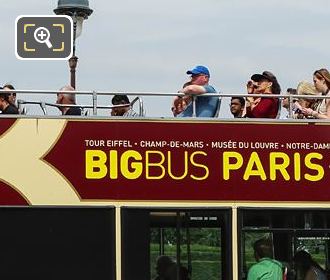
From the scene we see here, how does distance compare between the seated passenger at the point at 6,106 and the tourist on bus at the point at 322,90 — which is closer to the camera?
the seated passenger at the point at 6,106

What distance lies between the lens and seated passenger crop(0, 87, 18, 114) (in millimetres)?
13523

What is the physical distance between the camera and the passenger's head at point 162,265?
1342cm

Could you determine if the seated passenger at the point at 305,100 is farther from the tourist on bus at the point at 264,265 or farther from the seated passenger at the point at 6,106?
the seated passenger at the point at 6,106

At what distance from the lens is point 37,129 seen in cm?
1338

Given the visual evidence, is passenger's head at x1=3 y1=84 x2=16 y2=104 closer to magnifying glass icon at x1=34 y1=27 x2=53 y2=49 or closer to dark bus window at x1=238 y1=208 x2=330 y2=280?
magnifying glass icon at x1=34 y1=27 x2=53 y2=49

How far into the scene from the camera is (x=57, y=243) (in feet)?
43.9

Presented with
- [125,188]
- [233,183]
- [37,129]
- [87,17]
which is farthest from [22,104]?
[87,17]

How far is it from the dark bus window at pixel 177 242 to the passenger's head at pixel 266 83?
1.50 meters

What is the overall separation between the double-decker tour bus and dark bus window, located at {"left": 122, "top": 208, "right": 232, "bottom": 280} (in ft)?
0.04

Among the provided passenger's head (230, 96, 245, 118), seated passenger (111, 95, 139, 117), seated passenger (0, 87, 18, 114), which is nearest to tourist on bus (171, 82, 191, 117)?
seated passenger (111, 95, 139, 117)

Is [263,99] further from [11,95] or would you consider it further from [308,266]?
[11,95]

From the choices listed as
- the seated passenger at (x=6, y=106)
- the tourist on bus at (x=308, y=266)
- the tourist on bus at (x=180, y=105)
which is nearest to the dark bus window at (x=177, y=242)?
the tourist on bus at (x=308, y=266)

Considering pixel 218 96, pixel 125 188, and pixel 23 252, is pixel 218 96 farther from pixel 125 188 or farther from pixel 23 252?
pixel 23 252

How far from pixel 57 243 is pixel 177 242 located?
1.27m
